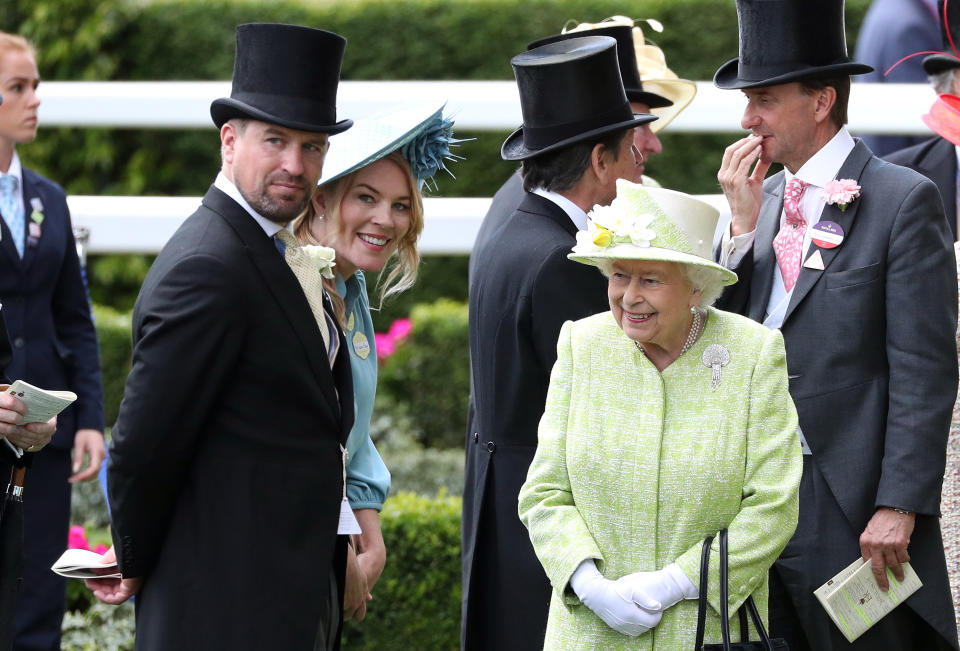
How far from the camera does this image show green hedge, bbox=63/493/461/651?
5.32 meters

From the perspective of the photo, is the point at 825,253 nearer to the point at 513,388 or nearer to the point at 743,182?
the point at 743,182

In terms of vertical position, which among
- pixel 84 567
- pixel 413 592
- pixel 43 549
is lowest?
pixel 413 592

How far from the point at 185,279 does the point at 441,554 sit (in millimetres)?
2702

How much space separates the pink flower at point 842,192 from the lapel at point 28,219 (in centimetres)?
288

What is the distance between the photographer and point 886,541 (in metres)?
3.41

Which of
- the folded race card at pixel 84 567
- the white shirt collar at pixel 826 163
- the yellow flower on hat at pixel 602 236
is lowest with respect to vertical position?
the folded race card at pixel 84 567

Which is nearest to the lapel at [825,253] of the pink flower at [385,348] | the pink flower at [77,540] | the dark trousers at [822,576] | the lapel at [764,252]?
the lapel at [764,252]

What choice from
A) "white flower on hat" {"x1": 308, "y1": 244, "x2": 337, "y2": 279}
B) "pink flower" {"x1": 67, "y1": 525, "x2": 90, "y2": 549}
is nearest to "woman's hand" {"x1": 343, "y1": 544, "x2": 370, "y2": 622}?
"white flower on hat" {"x1": 308, "y1": 244, "x2": 337, "y2": 279}

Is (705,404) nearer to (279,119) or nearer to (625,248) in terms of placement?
(625,248)

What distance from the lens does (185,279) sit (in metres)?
2.91

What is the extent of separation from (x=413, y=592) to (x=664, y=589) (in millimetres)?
2576

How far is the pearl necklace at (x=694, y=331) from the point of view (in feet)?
10.1

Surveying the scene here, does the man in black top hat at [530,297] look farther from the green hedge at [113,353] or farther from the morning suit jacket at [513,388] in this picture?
the green hedge at [113,353]

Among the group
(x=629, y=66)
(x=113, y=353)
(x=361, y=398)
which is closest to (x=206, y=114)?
(x=113, y=353)
